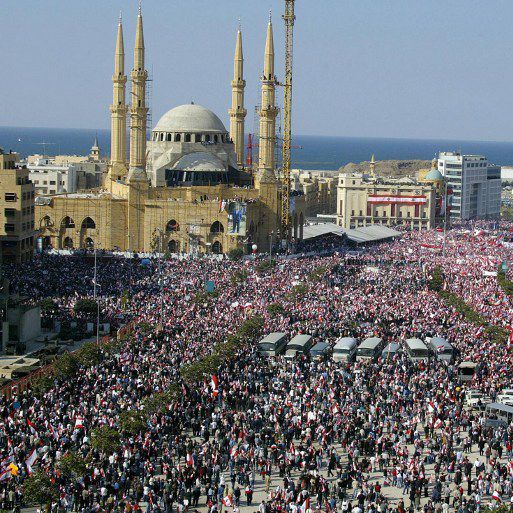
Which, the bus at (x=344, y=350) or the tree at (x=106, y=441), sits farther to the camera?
the bus at (x=344, y=350)

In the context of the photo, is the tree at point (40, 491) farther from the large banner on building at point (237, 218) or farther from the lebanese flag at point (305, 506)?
the large banner on building at point (237, 218)

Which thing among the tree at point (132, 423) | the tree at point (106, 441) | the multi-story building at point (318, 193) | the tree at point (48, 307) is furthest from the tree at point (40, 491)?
the multi-story building at point (318, 193)

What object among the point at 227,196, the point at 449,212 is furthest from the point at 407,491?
the point at 449,212

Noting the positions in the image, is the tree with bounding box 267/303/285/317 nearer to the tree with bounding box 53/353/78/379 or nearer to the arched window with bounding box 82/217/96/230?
the tree with bounding box 53/353/78/379

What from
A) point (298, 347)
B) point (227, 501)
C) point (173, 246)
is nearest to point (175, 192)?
point (173, 246)

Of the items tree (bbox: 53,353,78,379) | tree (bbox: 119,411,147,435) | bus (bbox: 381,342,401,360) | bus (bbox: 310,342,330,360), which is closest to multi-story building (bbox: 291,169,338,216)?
bus (bbox: 381,342,401,360)

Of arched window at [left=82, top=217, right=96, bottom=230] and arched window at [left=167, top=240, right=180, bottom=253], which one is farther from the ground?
arched window at [left=82, top=217, right=96, bottom=230]

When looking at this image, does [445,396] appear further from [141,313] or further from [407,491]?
[141,313]
